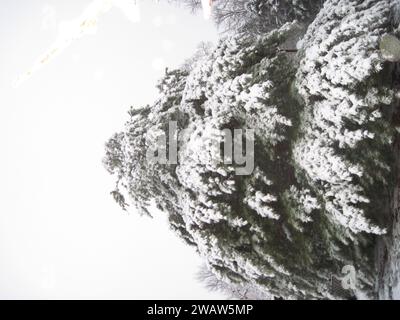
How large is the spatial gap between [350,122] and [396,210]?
1.85m

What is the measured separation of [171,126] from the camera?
8.41 meters

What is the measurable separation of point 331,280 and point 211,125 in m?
3.87

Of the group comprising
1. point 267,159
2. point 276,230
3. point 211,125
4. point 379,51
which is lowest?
point 276,230

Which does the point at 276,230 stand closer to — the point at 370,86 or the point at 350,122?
the point at 350,122

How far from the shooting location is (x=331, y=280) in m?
7.75

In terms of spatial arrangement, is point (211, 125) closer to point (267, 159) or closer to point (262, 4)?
point (267, 159)

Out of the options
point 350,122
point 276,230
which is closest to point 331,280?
point 276,230

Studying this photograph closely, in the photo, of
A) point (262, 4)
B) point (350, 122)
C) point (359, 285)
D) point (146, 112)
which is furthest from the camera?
point (262, 4)
